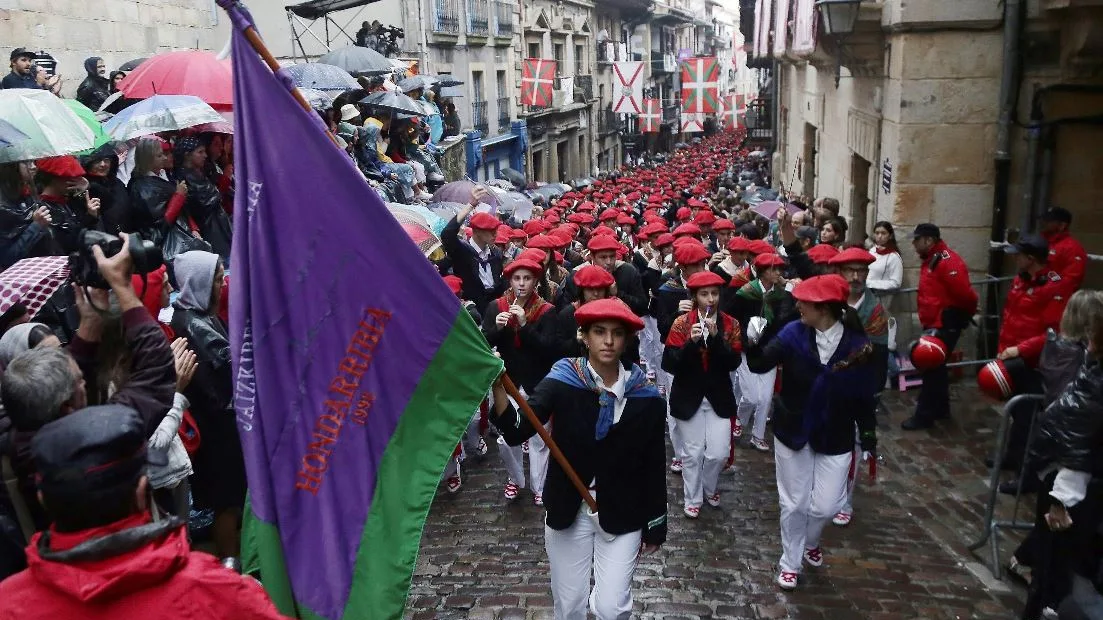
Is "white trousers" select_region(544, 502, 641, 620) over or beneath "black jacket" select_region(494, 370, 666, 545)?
beneath

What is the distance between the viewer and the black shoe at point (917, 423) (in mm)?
8578

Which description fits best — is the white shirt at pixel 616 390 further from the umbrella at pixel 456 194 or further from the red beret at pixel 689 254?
the umbrella at pixel 456 194

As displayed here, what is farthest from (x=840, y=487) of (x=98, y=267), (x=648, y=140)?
(x=648, y=140)

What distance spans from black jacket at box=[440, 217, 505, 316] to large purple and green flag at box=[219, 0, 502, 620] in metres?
5.08

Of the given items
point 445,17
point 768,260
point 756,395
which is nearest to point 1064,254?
point 768,260

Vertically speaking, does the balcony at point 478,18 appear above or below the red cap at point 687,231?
above

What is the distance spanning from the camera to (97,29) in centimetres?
1235

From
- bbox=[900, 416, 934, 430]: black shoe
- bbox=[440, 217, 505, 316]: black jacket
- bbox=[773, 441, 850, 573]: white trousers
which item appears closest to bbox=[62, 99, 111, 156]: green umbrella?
bbox=[440, 217, 505, 316]: black jacket

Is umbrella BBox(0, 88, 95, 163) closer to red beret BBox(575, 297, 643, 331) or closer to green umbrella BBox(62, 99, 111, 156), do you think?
green umbrella BBox(62, 99, 111, 156)

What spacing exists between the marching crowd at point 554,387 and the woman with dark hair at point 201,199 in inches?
1.0

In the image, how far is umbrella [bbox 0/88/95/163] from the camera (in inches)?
223

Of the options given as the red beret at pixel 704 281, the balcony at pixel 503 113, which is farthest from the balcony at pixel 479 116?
the red beret at pixel 704 281

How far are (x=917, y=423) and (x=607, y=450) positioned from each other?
5296 mm

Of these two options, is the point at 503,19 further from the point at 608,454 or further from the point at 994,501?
the point at 608,454
